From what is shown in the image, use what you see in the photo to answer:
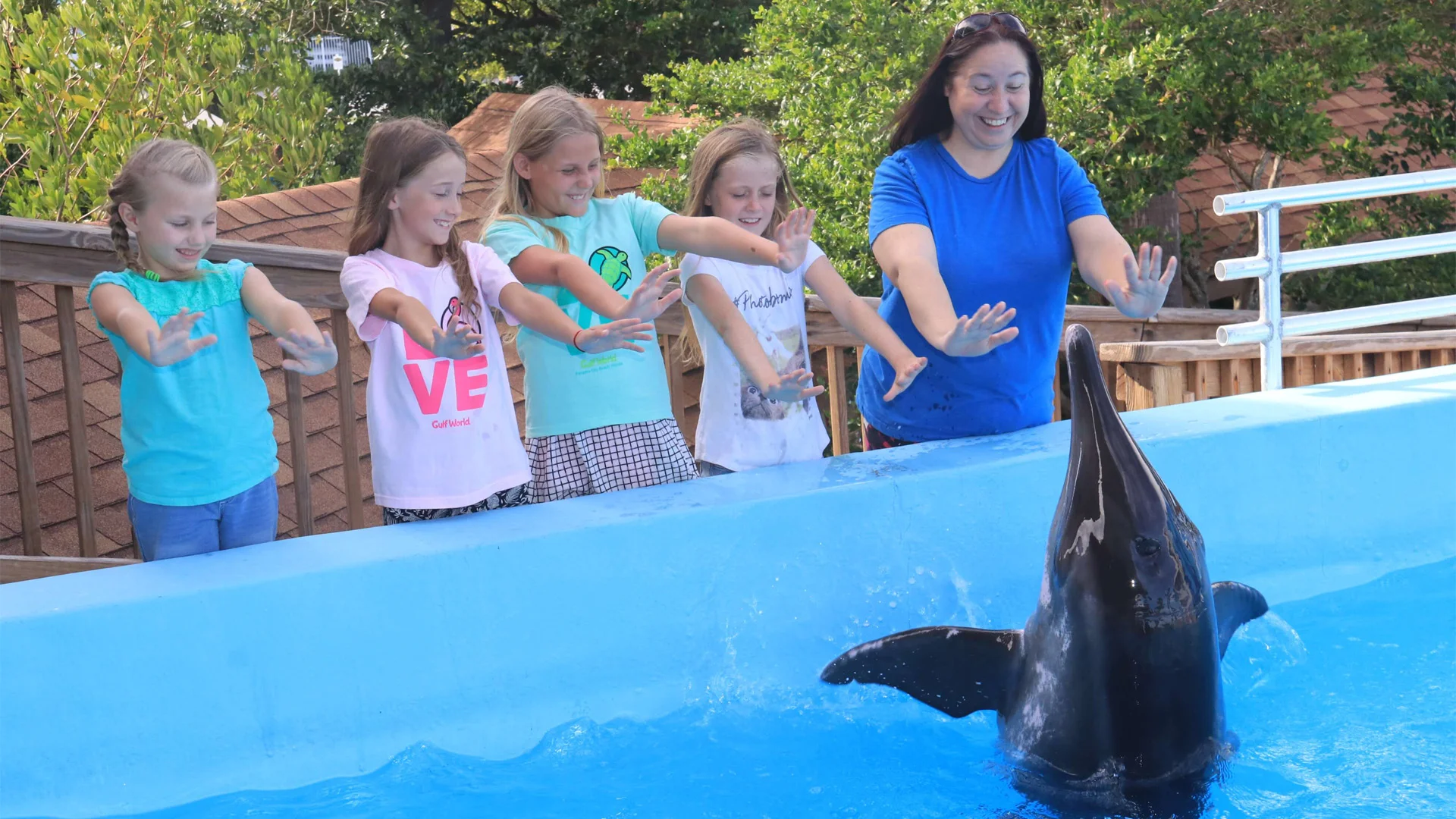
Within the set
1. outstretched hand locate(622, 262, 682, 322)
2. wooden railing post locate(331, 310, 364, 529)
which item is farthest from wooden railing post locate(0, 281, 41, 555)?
outstretched hand locate(622, 262, 682, 322)

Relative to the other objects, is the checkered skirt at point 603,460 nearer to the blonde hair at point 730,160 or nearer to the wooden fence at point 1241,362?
the blonde hair at point 730,160

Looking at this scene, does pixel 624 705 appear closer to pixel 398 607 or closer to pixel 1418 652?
pixel 398 607

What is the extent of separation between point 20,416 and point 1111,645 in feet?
9.77

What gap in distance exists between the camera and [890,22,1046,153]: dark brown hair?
339 centimetres

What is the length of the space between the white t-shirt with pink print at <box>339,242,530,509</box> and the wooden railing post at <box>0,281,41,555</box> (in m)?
1.09

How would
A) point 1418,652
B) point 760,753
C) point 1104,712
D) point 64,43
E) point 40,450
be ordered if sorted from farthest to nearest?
point 64,43 < point 40,450 < point 1418,652 < point 760,753 < point 1104,712

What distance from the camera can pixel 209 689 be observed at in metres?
2.85

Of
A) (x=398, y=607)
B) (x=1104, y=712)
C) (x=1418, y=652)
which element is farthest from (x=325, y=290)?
(x=1418, y=652)

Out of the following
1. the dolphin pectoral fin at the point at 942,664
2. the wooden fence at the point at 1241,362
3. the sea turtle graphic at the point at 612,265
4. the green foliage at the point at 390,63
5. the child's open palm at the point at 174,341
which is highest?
the green foliage at the point at 390,63

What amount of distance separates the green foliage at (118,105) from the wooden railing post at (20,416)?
111 inches

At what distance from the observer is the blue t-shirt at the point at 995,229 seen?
3461mm

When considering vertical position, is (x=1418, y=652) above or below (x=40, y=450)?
below

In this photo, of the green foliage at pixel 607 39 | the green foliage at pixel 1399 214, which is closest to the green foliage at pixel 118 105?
the green foliage at pixel 607 39

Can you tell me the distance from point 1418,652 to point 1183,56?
4869 millimetres
